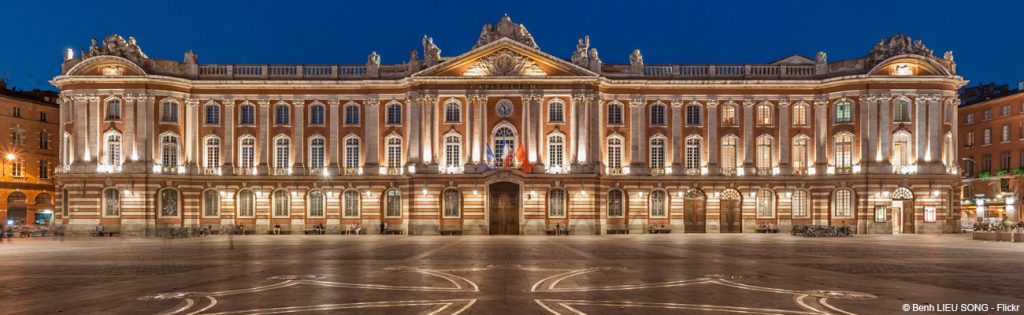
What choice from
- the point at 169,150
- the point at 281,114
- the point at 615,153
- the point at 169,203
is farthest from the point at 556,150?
the point at 169,203

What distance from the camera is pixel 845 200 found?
66438 millimetres

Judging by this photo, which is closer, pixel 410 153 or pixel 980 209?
pixel 410 153

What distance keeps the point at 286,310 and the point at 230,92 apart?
169 ft

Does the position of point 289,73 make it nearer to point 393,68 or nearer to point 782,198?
point 393,68

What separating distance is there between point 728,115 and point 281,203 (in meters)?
35.7

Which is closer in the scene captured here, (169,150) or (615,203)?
(169,150)

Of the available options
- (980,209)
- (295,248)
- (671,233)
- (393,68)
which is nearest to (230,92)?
(393,68)

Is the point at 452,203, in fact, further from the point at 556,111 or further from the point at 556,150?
the point at 556,111

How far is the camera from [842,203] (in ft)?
218

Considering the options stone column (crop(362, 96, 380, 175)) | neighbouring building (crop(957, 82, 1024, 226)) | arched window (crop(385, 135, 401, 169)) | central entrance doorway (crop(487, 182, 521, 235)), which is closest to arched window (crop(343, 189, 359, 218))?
stone column (crop(362, 96, 380, 175))

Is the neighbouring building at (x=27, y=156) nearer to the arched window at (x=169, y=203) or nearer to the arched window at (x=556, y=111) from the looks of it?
the arched window at (x=169, y=203)

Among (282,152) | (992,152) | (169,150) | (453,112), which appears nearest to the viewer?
(453,112)

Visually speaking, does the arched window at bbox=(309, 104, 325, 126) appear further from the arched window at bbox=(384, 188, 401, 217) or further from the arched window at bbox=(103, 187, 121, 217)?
the arched window at bbox=(103, 187, 121, 217)

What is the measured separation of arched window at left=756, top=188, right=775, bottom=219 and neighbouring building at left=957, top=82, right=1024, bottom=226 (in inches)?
972
